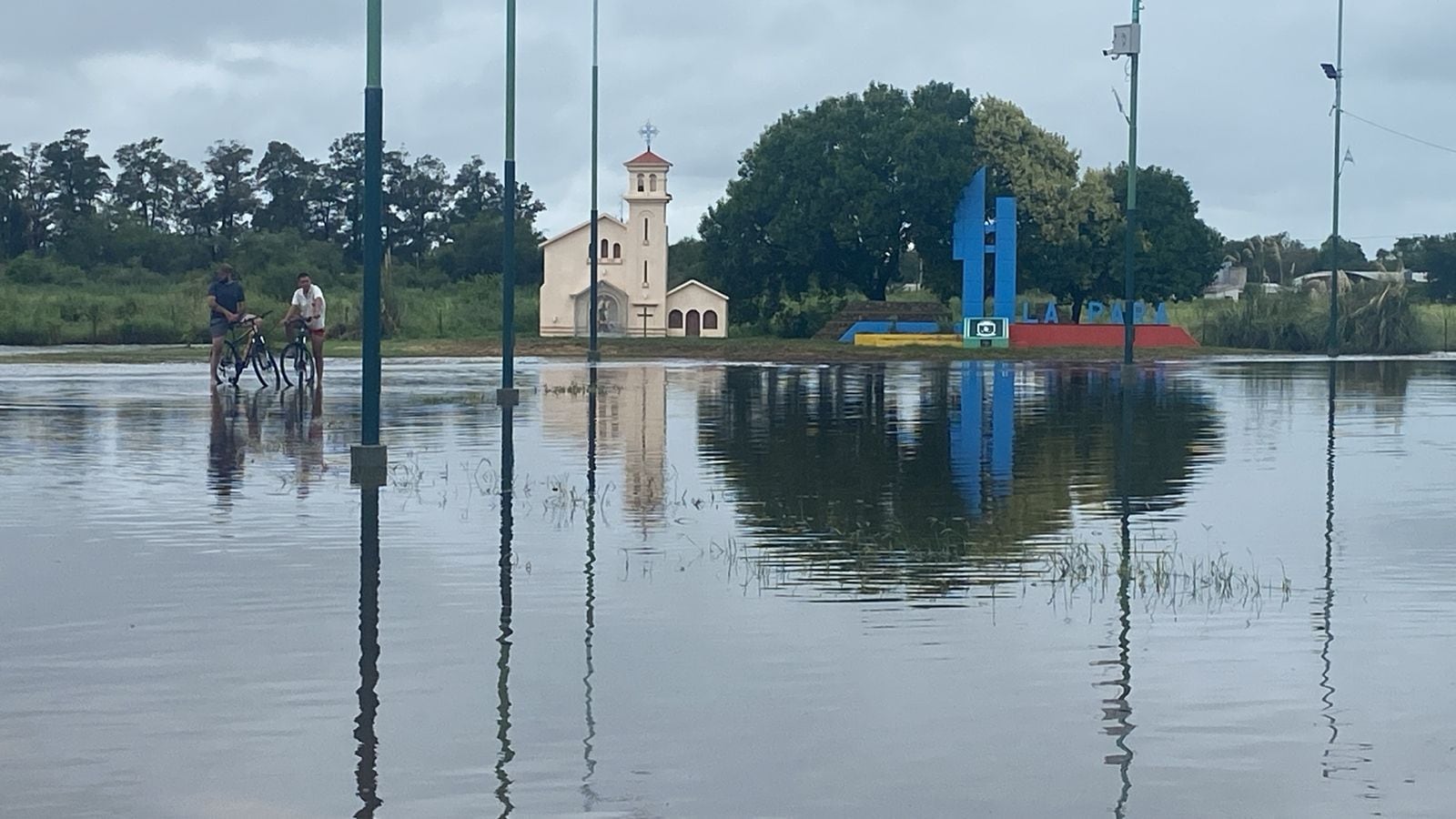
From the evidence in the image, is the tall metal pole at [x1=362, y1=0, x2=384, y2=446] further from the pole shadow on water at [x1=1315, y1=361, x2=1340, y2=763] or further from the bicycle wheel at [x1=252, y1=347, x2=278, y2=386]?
the bicycle wheel at [x1=252, y1=347, x2=278, y2=386]

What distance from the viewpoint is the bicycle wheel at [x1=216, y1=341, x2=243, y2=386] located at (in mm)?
34184

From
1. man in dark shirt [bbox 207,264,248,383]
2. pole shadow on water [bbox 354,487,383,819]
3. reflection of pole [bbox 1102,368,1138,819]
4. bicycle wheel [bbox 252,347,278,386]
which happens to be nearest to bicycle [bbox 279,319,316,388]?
bicycle wheel [bbox 252,347,278,386]

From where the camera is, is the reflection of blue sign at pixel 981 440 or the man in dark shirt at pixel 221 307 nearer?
the reflection of blue sign at pixel 981 440

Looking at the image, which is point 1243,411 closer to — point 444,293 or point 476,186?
point 444,293

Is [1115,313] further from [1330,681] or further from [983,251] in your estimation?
[1330,681]

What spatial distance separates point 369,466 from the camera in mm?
16812

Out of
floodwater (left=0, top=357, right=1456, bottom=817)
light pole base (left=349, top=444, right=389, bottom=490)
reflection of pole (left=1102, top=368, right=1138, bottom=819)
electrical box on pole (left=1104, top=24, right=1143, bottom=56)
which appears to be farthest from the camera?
electrical box on pole (left=1104, top=24, right=1143, bottom=56)

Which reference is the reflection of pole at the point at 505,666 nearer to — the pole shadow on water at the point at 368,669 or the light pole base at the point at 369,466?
the pole shadow on water at the point at 368,669

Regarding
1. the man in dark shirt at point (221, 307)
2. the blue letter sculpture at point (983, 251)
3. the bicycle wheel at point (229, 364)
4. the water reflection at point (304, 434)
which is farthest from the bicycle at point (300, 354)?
the blue letter sculpture at point (983, 251)

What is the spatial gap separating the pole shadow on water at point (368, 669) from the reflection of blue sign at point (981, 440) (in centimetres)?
453

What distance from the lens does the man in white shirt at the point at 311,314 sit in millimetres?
33281

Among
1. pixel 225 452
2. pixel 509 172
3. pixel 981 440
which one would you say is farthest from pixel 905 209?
pixel 225 452

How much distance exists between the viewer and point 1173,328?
76000 mm

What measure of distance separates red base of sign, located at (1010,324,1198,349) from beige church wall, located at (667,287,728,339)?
1791 centimetres
